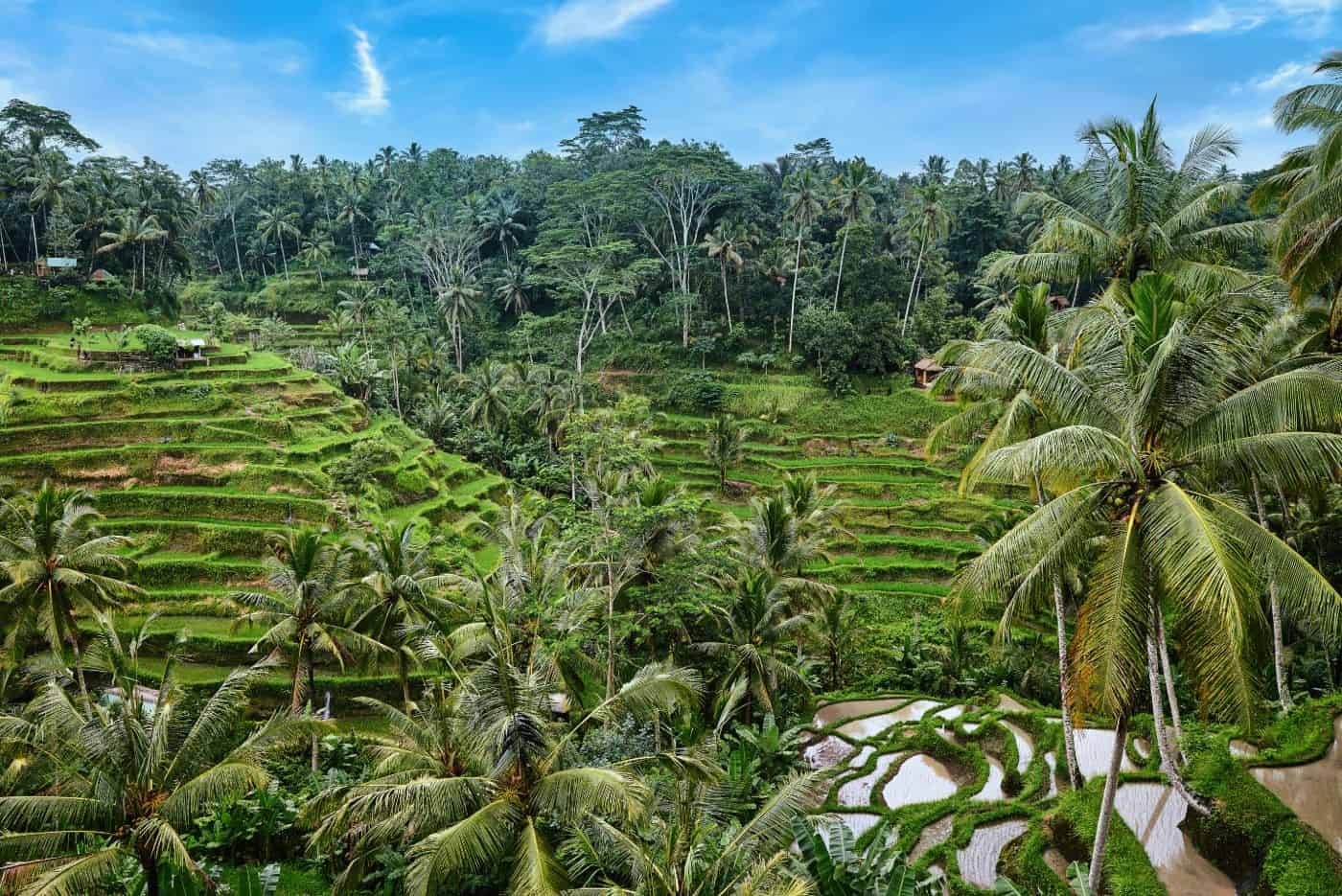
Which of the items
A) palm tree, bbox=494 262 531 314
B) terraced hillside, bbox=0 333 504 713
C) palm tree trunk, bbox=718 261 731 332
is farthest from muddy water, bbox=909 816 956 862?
palm tree, bbox=494 262 531 314

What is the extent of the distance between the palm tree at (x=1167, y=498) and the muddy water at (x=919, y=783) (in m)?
6.36

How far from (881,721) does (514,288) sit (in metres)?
43.6

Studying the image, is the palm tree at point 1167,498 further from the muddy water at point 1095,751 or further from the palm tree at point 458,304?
the palm tree at point 458,304

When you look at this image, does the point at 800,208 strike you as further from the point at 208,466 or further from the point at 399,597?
the point at 399,597

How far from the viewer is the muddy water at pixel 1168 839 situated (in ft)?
37.1

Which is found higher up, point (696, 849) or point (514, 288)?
point (514, 288)

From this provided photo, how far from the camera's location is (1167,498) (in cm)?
820

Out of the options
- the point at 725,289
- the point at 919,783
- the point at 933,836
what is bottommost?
the point at 919,783

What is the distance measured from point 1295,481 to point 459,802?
11036 mm

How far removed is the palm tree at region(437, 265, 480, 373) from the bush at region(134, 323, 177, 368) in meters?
17.4

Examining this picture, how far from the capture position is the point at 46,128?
173 ft

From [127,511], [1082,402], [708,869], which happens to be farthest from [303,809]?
[127,511]

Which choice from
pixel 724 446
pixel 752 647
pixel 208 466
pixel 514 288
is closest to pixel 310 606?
pixel 752 647

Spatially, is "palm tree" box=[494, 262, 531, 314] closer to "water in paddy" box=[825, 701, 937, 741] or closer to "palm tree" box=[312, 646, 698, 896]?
"water in paddy" box=[825, 701, 937, 741]
